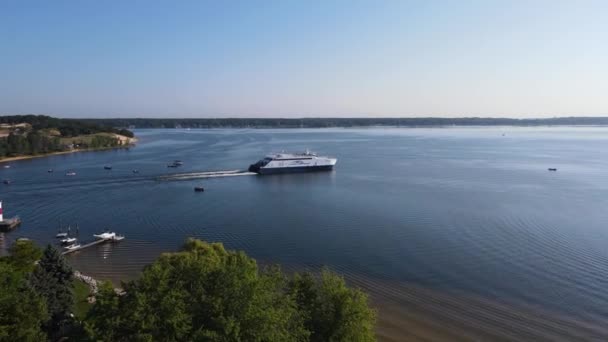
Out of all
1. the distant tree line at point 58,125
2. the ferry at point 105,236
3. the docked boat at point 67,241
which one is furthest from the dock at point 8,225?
the distant tree line at point 58,125

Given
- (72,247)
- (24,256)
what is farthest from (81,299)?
(72,247)

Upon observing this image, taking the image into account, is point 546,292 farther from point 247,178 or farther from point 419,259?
point 247,178

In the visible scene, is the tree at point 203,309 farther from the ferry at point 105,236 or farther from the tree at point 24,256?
the ferry at point 105,236

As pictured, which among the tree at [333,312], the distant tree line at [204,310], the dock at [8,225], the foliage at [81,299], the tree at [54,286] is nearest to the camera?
the distant tree line at [204,310]

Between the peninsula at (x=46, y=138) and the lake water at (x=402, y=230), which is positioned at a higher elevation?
the peninsula at (x=46, y=138)

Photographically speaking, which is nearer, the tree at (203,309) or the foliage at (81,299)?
the tree at (203,309)

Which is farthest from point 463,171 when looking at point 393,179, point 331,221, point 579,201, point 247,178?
point 331,221

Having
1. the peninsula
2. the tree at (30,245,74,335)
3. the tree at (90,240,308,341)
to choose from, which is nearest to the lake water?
the tree at (30,245,74,335)

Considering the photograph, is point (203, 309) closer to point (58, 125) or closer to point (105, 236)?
point (105, 236)
